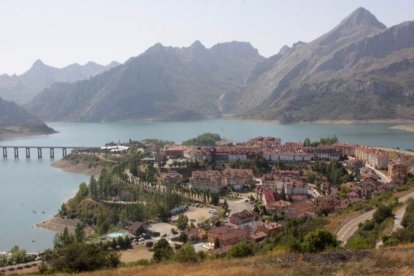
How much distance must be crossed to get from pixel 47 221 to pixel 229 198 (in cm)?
1134

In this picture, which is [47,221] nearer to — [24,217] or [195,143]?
[24,217]

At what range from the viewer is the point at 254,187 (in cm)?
3634

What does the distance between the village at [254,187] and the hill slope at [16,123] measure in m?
64.4

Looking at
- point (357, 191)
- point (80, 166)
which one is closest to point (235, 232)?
point (357, 191)

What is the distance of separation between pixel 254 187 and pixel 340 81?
106 metres

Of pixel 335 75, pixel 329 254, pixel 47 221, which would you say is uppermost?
pixel 335 75

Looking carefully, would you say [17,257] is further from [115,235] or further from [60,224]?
[60,224]

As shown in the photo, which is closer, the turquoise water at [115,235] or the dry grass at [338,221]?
the dry grass at [338,221]

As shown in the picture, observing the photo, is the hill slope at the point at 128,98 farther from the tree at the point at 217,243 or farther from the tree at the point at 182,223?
the tree at the point at 217,243

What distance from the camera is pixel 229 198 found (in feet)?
110

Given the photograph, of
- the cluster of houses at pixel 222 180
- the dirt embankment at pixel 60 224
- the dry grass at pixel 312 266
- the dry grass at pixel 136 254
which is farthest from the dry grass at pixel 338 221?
the cluster of houses at pixel 222 180

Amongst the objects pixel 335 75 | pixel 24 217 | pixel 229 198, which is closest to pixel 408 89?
pixel 335 75

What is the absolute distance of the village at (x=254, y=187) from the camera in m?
23.5

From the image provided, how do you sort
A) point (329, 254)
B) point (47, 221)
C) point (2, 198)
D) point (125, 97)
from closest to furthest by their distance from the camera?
point (329, 254)
point (47, 221)
point (2, 198)
point (125, 97)
